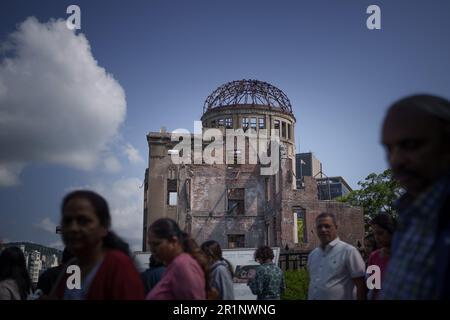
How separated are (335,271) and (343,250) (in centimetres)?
24

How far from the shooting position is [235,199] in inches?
1294

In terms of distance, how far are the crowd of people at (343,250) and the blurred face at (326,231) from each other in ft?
0.03

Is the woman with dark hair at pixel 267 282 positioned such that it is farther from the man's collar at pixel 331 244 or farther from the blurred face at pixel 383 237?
the blurred face at pixel 383 237

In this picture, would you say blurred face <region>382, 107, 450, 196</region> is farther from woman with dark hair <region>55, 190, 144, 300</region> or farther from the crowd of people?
woman with dark hair <region>55, 190, 144, 300</region>

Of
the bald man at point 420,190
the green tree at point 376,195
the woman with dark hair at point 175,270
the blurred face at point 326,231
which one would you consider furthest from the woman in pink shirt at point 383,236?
the green tree at point 376,195

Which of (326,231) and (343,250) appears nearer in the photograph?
(343,250)

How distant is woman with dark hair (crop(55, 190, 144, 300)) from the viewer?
87.2 inches

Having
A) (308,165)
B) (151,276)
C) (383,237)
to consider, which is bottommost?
(151,276)

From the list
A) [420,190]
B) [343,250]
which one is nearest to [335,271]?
[343,250]

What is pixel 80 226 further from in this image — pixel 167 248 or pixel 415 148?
pixel 415 148

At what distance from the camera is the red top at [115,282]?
220 cm

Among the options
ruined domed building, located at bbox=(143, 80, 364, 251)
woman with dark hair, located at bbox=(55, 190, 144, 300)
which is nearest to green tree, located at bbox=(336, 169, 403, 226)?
ruined domed building, located at bbox=(143, 80, 364, 251)
